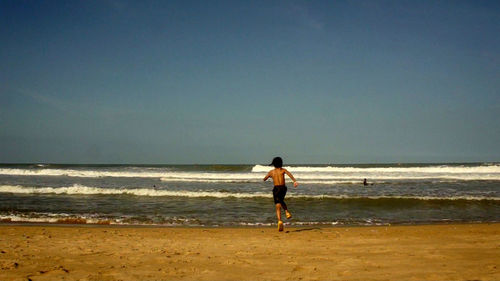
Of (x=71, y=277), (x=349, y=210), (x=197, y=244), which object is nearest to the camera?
(x=71, y=277)

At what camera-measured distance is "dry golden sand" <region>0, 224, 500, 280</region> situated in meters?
5.55

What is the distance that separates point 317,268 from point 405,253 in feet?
6.99

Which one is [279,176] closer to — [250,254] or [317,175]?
[250,254]

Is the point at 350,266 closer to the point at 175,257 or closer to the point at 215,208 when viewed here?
the point at 175,257

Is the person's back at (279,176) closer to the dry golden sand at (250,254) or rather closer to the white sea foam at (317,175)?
the dry golden sand at (250,254)

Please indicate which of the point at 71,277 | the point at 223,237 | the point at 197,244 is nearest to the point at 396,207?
the point at 223,237

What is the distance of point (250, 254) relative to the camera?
7.02 meters

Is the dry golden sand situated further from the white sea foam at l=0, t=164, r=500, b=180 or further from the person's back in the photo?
the white sea foam at l=0, t=164, r=500, b=180

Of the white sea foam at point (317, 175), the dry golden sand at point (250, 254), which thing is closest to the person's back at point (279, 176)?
the dry golden sand at point (250, 254)

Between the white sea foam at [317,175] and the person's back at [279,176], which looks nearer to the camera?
the person's back at [279,176]

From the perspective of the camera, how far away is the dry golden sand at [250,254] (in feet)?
18.2

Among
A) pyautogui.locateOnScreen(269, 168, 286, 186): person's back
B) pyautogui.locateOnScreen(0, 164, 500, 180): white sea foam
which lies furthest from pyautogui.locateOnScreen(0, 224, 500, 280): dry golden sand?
pyautogui.locateOnScreen(0, 164, 500, 180): white sea foam

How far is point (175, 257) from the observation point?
676cm

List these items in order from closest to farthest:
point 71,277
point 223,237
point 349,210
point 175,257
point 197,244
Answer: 1. point 71,277
2. point 175,257
3. point 197,244
4. point 223,237
5. point 349,210
